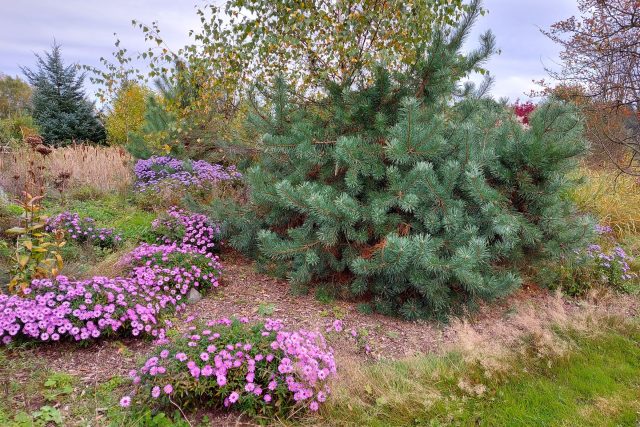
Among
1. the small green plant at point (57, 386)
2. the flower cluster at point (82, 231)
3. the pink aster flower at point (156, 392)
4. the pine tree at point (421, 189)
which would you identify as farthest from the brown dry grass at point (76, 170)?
the pink aster flower at point (156, 392)

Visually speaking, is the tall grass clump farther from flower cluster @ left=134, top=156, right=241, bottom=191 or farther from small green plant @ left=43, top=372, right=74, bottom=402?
small green plant @ left=43, top=372, right=74, bottom=402

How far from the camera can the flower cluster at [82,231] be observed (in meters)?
4.38

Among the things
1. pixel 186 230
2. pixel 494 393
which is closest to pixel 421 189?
pixel 494 393

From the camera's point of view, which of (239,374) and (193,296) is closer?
(239,374)

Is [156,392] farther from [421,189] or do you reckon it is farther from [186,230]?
[186,230]

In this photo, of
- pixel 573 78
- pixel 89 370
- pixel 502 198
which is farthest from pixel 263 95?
pixel 573 78

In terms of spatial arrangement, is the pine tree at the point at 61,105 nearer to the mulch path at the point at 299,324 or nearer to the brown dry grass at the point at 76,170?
the brown dry grass at the point at 76,170

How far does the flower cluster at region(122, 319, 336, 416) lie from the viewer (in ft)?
6.93

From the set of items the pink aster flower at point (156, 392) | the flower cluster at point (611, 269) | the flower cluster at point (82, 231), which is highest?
the flower cluster at point (611, 269)

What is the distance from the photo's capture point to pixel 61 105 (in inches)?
770

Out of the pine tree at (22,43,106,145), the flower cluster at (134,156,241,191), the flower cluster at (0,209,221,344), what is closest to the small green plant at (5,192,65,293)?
the flower cluster at (0,209,221,344)

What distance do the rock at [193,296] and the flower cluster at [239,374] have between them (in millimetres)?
1216

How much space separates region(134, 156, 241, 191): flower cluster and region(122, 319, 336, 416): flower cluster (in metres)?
4.18

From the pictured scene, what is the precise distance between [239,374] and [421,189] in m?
1.83
